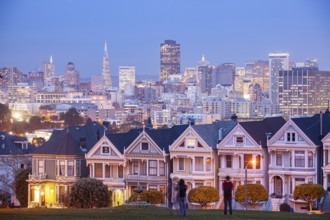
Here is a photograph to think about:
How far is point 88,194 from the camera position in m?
57.1

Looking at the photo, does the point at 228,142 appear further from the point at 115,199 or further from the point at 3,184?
the point at 3,184

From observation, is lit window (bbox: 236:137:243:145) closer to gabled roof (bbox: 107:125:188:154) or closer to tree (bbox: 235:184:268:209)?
tree (bbox: 235:184:268:209)

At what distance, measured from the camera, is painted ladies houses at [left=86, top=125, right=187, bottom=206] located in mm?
58438

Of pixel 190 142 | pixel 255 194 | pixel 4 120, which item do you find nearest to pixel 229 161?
pixel 190 142

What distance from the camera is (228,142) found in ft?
186

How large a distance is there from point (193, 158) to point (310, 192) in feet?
25.3

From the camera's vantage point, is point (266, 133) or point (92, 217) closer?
point (92, 217)

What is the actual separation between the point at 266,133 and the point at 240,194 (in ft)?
13.4

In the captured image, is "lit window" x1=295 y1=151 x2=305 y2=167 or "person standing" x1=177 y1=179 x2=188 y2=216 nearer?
"person standing" x1=177 y1=179 x2=188 y2=216

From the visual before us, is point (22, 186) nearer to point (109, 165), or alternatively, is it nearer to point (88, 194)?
point (109, 165)

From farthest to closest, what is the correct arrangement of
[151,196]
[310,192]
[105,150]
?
[105,150], [151,196], [310,192]

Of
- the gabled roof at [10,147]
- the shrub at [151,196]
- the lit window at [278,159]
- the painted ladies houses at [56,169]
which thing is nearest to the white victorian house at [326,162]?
the lit window at [278,159]

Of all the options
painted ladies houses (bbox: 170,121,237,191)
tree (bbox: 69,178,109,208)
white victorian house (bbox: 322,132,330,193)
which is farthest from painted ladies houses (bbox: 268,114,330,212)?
tree (bbox: 69,178,109,208)

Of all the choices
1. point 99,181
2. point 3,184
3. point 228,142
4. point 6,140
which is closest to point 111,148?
point 99,181
